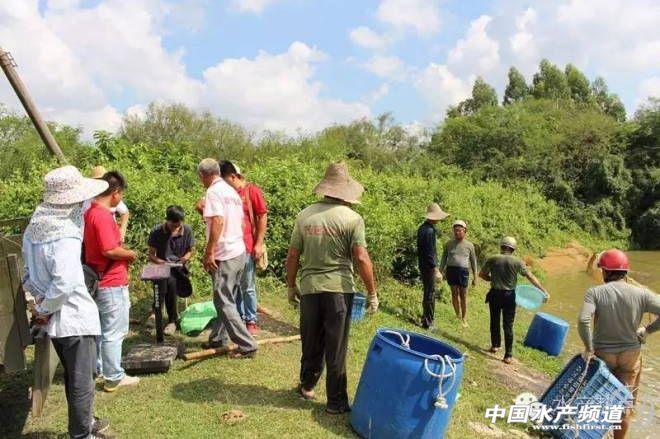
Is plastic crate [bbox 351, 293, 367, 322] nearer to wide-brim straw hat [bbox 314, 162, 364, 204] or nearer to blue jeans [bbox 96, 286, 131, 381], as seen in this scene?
wide-brim straw hat [bbox 314, 162, 364, 204]

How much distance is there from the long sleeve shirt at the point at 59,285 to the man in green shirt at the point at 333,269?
1661mm

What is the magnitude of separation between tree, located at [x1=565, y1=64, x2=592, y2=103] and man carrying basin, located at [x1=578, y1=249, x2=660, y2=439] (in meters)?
45.3

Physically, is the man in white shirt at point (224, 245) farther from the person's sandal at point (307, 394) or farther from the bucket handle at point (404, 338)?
the bucket handle at point (404, 338)

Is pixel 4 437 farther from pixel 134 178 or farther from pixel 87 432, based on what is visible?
pixel 134 178

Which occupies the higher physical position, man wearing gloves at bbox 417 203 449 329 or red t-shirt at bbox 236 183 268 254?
red t-shirt at bbox 236 183 268 254

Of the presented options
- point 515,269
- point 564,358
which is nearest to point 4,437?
point 515,269

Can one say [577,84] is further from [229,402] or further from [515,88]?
[229,402]

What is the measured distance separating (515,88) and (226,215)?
171ft

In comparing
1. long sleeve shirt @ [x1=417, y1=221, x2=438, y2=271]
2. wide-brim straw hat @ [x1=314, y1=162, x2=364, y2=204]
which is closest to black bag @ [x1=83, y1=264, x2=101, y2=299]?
wide-brim straw hat @ [x1=314, y1=162, x2=364, y2=204]

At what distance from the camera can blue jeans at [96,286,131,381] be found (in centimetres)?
422

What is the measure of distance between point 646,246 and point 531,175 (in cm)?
705

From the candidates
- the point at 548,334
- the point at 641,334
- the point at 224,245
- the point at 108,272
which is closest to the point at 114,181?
the point at 108,272

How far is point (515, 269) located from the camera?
296 inches

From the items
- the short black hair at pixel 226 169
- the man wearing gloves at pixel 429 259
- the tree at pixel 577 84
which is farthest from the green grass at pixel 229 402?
the tree at pixel 577 84
